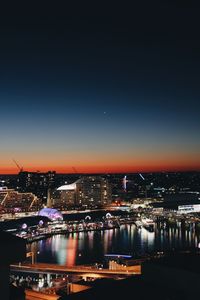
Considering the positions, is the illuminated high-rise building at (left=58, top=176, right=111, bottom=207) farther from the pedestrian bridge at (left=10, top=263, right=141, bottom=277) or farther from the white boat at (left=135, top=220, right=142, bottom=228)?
the pedestrian bridge at (left=10, top=263, right=141, bottom=277)

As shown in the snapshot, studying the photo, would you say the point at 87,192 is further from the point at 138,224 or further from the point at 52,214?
the point at 138,224

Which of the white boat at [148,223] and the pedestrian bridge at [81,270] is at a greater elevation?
the pedestrian bridge at [81,270]

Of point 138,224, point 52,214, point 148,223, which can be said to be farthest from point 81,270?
point 52,214

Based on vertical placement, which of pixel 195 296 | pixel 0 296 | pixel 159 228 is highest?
pixel 0 296

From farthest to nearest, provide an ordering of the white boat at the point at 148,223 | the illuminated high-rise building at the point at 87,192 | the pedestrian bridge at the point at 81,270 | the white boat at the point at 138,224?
the illuminated high-rise building at the point at 87,192 < the white boat at the point at 138,224 < the white boat at the point at 148,223 < the pedestrian bridge at the point at 81,270

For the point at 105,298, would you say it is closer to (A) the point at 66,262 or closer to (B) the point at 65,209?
(A) the point at 66,262

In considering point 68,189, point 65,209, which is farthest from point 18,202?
point 68,189

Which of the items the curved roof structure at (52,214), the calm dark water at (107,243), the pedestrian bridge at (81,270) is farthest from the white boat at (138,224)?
the pedestrian bridge at (81,270)

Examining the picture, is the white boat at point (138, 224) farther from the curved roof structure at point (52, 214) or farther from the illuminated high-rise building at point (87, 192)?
the illuminated high-rise building at point (87, 192)
